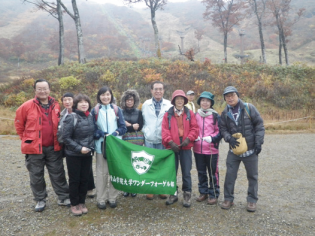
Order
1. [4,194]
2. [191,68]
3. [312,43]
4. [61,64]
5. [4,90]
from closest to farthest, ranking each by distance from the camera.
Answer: [4,194] → [4,90] → [191,68] → [61,64] → [312,43]

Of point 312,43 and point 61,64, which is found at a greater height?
point 312,43

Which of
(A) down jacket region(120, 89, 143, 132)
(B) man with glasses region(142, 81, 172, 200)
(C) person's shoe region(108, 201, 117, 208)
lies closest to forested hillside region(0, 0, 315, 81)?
(A) down jacket region(120, 89, 143, 132)

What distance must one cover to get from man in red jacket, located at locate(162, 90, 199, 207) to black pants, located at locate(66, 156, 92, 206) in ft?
4.65

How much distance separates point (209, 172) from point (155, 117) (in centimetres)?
145

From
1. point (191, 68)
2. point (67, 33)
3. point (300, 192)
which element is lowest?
point (300, 192)

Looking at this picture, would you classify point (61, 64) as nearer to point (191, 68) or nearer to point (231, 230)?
point (191, 68)

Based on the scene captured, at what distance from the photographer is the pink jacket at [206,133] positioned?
14.3ft

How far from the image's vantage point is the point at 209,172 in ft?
14.7

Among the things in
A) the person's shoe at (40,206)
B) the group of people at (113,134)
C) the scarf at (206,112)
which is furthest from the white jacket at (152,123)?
the person's shoe at (40,206)

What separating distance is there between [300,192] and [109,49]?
140ft

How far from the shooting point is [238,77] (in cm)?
1800

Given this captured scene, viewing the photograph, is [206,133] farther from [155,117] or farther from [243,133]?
[155,117]

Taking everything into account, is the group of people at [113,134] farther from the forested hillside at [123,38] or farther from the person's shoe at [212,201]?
the forested hillside at [123,38]

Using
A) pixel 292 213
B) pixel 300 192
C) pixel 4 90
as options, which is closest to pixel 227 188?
pixel 292 213
